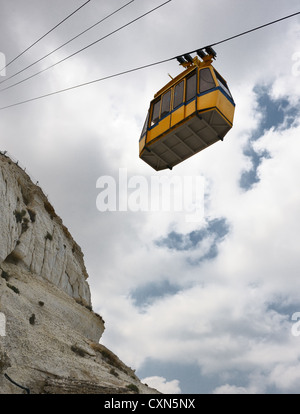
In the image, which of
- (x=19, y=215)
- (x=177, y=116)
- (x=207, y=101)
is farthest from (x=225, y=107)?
(x=19, y=215)

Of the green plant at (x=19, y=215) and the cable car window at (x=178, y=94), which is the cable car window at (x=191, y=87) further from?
the green plant at (x=19, y=215)

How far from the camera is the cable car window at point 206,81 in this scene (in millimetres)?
17266

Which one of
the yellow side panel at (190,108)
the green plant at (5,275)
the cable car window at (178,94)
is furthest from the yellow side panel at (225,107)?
the green plant at (5,275)

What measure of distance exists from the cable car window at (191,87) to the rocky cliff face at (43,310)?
15.7m

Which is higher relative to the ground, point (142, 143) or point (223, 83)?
point (223, 83)

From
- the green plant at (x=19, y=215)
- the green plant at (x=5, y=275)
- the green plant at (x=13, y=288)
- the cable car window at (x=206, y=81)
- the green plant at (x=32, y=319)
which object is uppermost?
the green plant at (x=19, y=215)

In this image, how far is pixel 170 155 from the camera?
19.6 m

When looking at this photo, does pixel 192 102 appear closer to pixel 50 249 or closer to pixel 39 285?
pixel 39 285

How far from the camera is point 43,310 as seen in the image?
3194 centimetres

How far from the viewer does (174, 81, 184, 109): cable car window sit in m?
18.3

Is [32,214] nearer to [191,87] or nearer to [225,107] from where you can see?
[191,87]

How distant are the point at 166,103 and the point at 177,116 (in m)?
1.74
